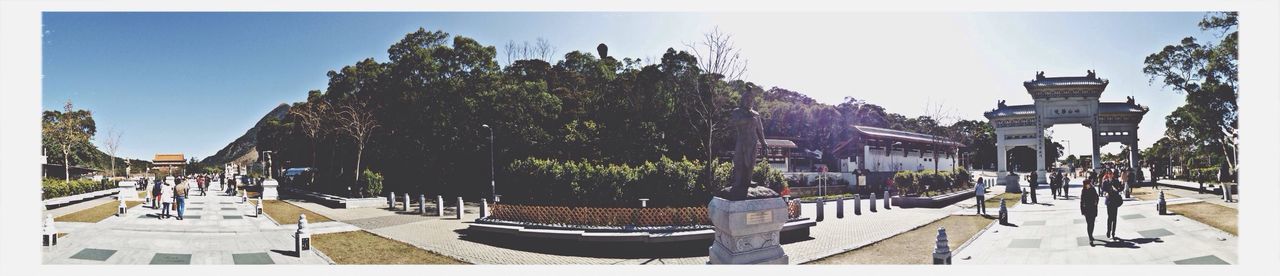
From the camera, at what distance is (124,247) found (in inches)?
280

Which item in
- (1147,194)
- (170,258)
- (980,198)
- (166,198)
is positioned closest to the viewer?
(170,258)

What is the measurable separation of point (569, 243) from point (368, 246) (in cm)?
330

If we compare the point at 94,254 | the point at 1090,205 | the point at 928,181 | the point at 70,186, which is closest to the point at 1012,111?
the point at 928,181

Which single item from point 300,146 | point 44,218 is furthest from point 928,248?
point 300,146

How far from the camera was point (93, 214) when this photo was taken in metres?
8.38

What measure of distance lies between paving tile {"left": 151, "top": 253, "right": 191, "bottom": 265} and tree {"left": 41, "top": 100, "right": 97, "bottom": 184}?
2.82 metres

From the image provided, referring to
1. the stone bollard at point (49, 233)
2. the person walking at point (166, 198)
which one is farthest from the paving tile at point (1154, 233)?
the person walking at point (166, 198)

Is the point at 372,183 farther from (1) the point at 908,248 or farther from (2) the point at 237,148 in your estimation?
(1) the point at 908,248

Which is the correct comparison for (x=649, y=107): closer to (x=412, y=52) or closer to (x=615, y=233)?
(x=412, y=52)

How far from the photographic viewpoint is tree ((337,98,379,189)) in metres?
18.9

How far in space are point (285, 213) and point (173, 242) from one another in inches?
121

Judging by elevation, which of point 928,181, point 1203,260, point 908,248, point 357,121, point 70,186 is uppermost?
point 357,121

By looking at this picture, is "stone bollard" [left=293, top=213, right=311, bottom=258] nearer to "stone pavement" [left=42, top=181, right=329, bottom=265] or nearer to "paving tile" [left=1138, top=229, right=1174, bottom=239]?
"stone pavement" [left=42, top=181, right=329, bottom=265]

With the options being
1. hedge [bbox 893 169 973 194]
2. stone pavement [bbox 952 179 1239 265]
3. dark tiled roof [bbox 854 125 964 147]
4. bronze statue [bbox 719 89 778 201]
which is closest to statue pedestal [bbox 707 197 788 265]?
bronze statue [bbox 719 89 778 201]
